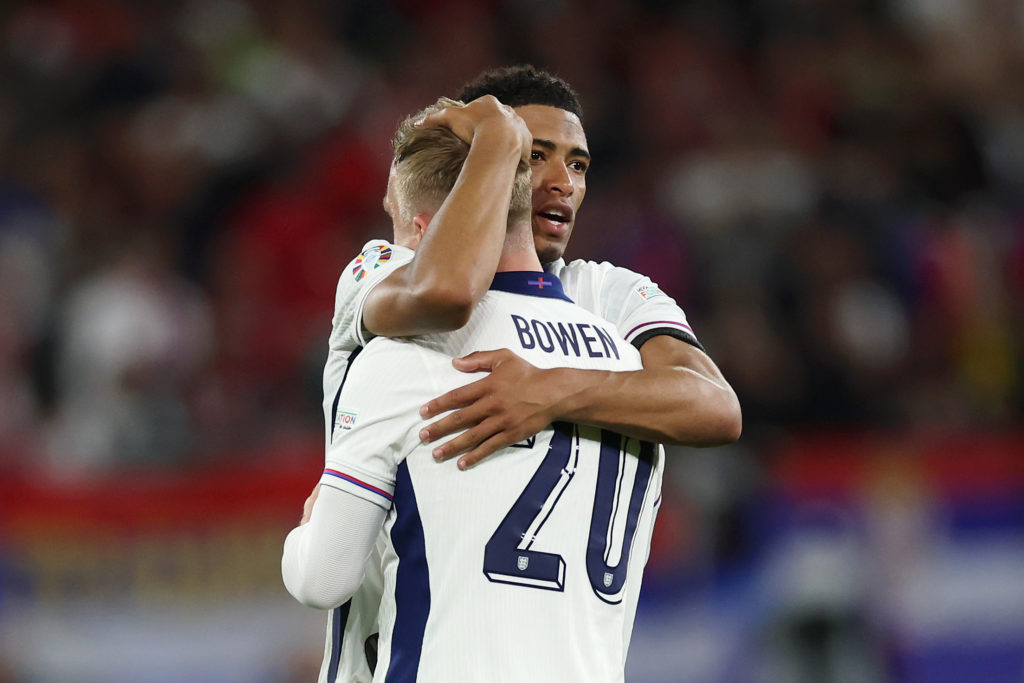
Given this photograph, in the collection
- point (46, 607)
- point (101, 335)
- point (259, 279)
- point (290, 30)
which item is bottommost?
point (46, 607)

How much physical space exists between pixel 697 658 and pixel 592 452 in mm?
4465

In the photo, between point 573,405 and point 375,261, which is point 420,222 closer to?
point 375,261

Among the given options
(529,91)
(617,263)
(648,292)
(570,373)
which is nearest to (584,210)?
(617,263)

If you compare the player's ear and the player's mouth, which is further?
the player's mouth

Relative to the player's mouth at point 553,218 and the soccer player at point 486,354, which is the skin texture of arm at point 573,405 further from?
the player's mouth at point 553,218

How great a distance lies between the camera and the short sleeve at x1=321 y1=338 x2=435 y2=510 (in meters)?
2.52

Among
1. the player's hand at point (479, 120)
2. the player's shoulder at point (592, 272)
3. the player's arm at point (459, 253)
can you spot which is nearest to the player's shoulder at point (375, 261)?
the player's arm at point (459, 253)

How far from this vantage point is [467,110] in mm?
2730

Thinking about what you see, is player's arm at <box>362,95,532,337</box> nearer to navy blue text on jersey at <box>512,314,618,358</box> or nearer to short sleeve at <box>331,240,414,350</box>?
short sleeve at <box>331,240,414,350</box>

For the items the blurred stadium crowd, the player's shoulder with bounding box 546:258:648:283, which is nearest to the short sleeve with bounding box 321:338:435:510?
the player's shoulder with bounding box 546:258:648:283

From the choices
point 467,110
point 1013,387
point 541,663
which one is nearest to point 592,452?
point 541,663

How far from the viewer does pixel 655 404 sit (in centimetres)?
273

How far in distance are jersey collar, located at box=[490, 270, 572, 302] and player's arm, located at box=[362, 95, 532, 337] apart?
138 mm

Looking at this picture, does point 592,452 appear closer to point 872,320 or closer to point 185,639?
point 185,639
